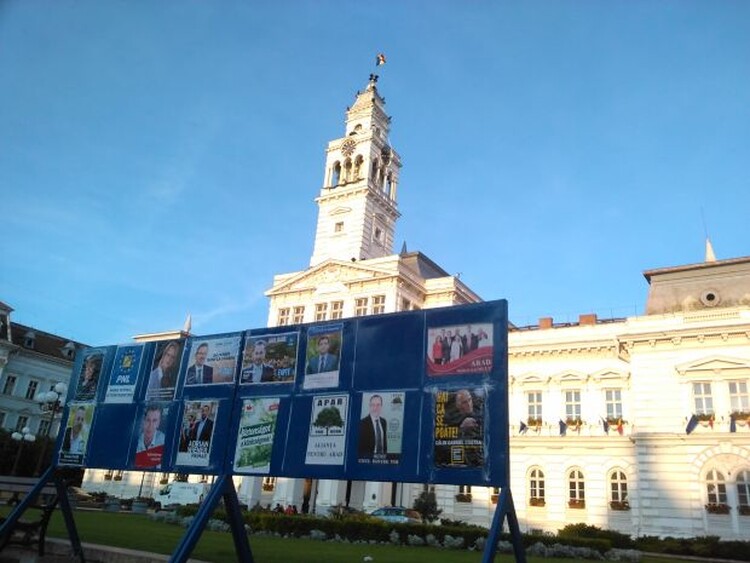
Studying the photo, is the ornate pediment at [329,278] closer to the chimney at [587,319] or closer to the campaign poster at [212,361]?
the chimney at [587,319]

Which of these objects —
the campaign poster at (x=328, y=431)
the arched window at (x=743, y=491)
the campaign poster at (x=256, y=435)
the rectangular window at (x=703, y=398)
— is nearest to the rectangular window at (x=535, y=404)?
the rectangular window at (x=703, y=398)

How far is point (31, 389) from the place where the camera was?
65.9m

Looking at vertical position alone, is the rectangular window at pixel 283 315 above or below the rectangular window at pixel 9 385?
above

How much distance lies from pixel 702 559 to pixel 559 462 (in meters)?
12.5

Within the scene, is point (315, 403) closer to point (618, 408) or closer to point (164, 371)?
point (164, 371)

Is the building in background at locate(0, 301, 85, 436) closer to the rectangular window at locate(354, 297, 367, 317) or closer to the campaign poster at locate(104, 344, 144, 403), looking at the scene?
Result: the rectangular window at locate(354, 297, 367, 317)

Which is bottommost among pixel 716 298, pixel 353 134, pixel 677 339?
pixel 677 339

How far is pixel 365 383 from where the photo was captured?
10328mm

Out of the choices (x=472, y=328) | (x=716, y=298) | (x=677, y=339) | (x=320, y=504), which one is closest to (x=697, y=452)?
(x=677, y=339)

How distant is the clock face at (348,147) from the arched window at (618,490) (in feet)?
120

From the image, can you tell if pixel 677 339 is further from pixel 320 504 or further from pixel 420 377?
pixel 420 377

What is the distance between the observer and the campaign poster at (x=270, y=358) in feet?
37.0

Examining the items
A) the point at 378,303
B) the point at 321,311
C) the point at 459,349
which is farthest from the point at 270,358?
the point at 321,311

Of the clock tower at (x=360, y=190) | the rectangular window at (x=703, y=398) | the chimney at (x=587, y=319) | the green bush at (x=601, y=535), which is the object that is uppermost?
the clock tower at (x=360, y=190)
